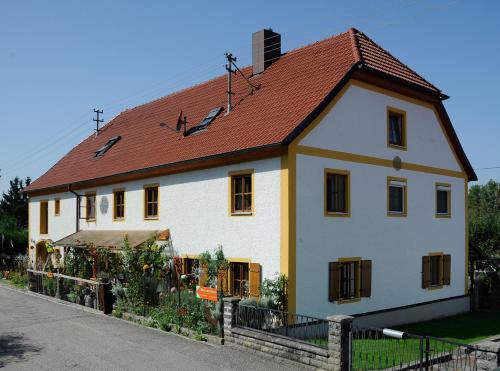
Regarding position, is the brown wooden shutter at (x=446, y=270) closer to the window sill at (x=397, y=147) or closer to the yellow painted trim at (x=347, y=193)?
the window sill at (x=397, y=147)

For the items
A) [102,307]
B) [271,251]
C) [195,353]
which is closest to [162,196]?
[102,307]

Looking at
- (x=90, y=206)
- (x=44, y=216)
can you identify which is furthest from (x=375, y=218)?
(x=44, y=216)

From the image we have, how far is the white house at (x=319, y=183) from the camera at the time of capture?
14336mm

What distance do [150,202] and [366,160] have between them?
817 cm

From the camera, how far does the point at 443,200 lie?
64.5 feet

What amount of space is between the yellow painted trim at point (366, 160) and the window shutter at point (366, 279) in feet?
9.99

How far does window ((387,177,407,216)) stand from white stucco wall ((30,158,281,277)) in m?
4.57

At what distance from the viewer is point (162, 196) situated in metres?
18.7

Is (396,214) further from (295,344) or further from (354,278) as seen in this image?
(295,344)

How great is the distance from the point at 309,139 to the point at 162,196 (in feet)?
21.5

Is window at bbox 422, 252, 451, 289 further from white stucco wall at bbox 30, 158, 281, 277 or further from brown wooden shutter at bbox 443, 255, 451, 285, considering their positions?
white stucco wall at bbox 30, 158, 281, 277

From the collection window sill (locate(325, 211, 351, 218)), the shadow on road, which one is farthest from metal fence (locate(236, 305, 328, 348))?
the shadow on road

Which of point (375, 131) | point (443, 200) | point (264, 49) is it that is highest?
point (264, 49)

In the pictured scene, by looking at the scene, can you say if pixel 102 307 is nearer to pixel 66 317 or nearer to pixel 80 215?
pixel 66 317
